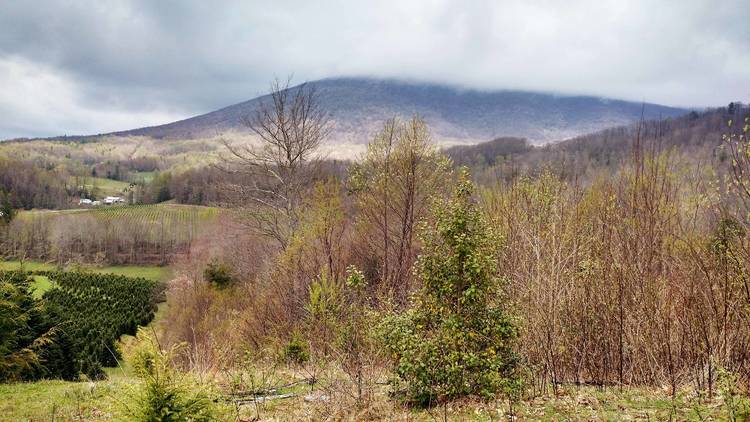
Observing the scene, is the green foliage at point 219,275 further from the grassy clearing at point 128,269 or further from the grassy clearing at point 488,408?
the grassy clearing at point 128,269

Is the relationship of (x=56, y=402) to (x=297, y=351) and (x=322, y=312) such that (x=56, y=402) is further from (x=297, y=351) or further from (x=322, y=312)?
(x=322, y=312)

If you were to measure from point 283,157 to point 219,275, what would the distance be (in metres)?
18.6

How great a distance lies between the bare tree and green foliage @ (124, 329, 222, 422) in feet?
43.3

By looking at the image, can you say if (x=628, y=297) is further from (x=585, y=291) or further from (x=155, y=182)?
(x=155, y=182)

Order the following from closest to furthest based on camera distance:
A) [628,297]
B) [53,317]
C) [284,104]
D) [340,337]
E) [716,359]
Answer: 1. [716,359]
2. [628,297]
3. [340,337]
4. [284,104]
5. [53,317]

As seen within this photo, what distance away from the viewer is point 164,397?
5078mm

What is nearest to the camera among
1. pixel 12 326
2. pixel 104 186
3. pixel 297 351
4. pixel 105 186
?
pixel 297 351

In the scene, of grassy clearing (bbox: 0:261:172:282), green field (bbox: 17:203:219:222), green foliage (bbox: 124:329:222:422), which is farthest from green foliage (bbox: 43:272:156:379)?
green field (bbox: 17:203:219:222)

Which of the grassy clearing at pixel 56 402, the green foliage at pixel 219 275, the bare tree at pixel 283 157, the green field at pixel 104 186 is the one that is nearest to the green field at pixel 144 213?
the green field at pixel 104 186

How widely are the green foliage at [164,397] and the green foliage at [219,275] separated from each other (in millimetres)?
30176

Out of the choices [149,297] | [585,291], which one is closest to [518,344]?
[585,291]

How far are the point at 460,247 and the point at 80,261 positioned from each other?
79.3 metres

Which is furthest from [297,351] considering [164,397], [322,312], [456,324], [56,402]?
[164,397]

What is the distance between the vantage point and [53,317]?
24.8 metres
